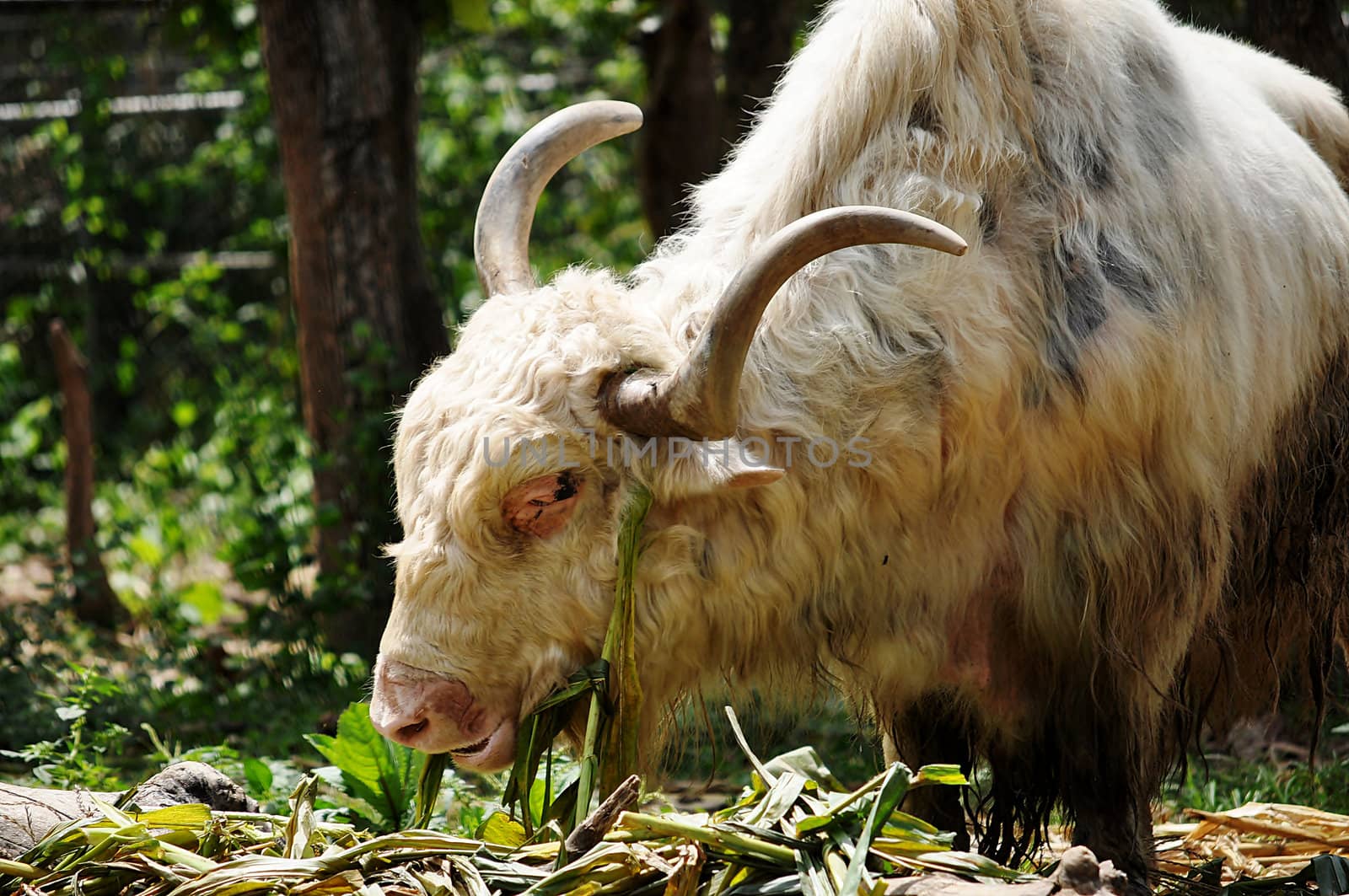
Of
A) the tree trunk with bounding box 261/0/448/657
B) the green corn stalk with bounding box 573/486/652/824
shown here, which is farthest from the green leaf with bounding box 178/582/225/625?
the green corn stalk with bounding box 573/486/652/824

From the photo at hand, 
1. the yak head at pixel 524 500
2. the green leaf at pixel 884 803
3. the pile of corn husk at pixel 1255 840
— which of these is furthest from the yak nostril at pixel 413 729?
the pile of corn husk at pixel 1255 840

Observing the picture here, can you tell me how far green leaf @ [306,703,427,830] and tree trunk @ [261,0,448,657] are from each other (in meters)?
2.01

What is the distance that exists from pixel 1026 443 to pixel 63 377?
18.8 ft

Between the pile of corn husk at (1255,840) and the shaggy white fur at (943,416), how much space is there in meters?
0.55

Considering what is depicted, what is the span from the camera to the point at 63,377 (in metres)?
7.33

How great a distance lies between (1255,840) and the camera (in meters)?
3.94

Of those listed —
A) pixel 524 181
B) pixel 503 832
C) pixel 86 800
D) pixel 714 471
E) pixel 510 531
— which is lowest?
pixel 503 832

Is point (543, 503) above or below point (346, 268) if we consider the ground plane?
below

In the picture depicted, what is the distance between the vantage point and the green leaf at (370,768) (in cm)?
358

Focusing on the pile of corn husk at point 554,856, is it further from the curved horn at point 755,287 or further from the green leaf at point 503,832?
the curved horn at point 755,287

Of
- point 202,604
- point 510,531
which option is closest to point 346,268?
point 202,604

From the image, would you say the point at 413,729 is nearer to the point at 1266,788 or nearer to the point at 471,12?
the point at 1266,788

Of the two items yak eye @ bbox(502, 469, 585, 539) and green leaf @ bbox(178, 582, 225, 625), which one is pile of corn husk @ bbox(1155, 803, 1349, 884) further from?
green leaf @ bbox(178, 582, 225, 625)

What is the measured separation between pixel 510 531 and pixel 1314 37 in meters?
3.87
